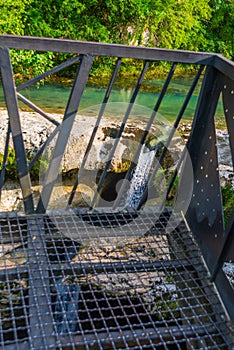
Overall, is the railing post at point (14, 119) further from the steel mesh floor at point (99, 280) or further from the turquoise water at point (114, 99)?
the turquoise water at point (114, 99)

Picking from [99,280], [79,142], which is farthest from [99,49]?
[79,142]

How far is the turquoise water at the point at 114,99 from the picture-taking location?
7477 millimetres

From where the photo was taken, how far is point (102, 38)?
9.66 m

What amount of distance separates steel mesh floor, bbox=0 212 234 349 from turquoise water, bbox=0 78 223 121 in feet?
15.0

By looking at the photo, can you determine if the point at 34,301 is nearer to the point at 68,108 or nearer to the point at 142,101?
the point at 68,108

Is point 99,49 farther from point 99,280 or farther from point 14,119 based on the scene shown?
point 99,280

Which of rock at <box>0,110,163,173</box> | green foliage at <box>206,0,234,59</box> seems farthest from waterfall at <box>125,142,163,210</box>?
green foliage at <box>206,0,234,59</box>

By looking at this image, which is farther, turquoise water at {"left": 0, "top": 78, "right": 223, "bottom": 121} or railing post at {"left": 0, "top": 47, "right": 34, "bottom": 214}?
turquoise water at {"left": 0, "top": 78, "right": 223, "bottom": 121}

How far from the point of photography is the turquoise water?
24.5 feet

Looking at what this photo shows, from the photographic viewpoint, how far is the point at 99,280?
233 cm

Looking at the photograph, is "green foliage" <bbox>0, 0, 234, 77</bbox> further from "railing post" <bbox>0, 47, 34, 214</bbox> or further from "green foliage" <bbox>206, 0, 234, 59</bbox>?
"railing post" <bbox>0, 47, 34, 214</bbox>

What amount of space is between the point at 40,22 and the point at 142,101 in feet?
8.75

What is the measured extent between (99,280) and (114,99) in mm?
6462

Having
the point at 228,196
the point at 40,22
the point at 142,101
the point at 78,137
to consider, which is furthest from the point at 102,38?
the point at 228,196
